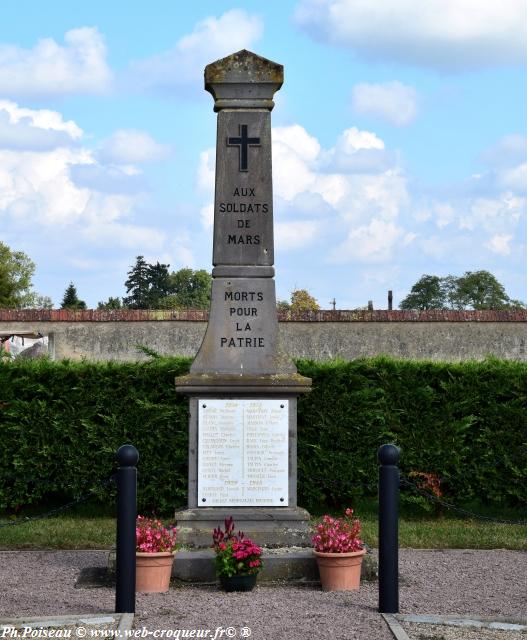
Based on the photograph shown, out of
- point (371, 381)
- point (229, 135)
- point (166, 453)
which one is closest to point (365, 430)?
point (371, 381)

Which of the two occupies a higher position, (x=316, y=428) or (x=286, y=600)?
(x=316, y=428)

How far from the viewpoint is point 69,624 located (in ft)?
21.9

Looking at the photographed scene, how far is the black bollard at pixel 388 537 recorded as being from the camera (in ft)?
23.7

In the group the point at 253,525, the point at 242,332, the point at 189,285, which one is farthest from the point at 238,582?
the point at 189,285

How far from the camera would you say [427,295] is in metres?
68.8

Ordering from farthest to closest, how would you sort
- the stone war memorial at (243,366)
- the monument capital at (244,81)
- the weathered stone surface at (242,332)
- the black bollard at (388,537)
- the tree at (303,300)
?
1. the tree at (303,300)
2. the monument capital at (244,81)
3. the weathered stone surface at (242,332)
4. the stone war memorial at (243,366)
5. the black bollard at (388,537)

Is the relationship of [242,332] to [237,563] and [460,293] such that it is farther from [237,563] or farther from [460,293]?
[460,293]

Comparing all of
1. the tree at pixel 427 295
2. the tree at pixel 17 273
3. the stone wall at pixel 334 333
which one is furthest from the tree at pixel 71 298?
the stone wall at pixel 334 333

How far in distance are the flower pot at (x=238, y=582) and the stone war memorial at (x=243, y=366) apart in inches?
37.1

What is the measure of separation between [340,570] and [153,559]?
4.98 ft

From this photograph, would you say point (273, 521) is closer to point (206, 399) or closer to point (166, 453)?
point (206, 399)

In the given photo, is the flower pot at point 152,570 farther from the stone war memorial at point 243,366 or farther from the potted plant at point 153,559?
the stone war memorial at point 243,366

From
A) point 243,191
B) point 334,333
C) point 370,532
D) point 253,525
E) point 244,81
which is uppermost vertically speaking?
point 244,81

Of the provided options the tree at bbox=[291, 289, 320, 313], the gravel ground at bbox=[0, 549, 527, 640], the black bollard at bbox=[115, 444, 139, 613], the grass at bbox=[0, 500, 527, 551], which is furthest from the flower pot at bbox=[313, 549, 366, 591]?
the tree at bbox=[291, 289, 320, 313]
